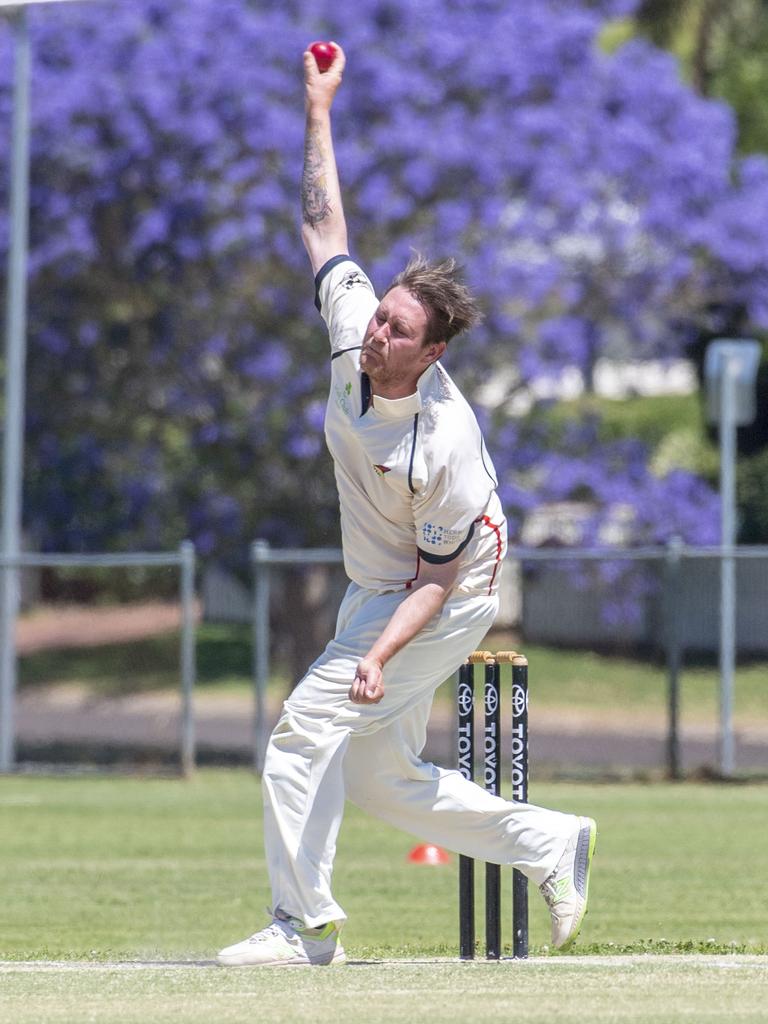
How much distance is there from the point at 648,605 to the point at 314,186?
1366 cm

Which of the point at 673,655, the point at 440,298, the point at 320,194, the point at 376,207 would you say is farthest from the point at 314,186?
the point at 376,207

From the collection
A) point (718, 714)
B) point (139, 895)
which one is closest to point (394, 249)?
point (718, 714)

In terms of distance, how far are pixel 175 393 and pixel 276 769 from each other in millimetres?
19249

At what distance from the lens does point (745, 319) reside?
98.6 ft

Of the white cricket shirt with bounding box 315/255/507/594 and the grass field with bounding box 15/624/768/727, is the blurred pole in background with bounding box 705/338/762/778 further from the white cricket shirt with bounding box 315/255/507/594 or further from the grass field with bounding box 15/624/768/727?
the white cricket shirt with bounding box 315/255/507/594

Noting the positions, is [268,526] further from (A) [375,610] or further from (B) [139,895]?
(A) [375,610]

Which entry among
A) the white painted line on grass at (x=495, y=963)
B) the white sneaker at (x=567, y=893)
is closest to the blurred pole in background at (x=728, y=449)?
the white painted line on grass at (x=495, y=963)

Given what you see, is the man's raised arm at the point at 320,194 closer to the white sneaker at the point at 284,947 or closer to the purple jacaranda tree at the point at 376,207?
the white sneaker at the point at 284,947

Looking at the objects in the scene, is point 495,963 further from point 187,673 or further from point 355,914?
point 187,673

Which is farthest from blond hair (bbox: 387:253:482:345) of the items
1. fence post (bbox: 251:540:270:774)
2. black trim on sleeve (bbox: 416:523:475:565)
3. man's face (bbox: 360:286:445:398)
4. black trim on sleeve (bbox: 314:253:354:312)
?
fence post (bbox: 251:540:270:774)

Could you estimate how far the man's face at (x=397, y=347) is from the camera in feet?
20.6

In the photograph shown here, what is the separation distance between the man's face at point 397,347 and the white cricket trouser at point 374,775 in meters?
0.75

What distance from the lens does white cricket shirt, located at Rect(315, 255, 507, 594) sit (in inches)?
248

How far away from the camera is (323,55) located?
7148 mm
